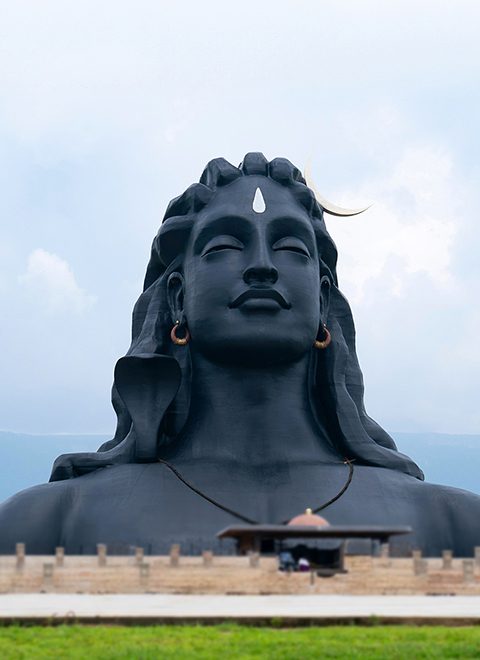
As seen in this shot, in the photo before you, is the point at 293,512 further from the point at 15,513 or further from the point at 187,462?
the point at 15,513

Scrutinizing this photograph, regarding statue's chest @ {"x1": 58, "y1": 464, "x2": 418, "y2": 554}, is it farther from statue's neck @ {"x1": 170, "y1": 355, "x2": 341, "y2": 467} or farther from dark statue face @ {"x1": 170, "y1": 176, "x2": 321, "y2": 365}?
dark statue face @ {"x1": 170, "y1": 176, "x2": 321, "y2": 365}

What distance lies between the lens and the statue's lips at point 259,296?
18.9 m

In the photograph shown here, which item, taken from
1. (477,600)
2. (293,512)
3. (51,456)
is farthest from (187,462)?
(51,456)

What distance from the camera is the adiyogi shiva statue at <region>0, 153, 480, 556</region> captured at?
1819cm

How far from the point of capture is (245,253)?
19234 mm

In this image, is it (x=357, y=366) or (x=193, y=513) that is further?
(x=357, y=366)

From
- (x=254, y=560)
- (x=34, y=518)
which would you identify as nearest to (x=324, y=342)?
(x=34, y=518)

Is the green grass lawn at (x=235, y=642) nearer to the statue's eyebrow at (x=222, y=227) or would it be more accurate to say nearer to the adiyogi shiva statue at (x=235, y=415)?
the adiyogi shiva statue at (x=235, y=415)

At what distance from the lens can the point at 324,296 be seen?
69.1ft

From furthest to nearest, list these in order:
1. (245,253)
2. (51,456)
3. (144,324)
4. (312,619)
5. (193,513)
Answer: (51,456) → (144,324) → (245,253) → (193,513) → (312,619)

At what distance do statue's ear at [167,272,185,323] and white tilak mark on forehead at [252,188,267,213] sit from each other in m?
1.89

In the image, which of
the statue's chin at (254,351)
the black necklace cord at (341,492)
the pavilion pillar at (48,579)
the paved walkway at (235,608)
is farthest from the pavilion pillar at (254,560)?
the statue's chin at (254,351)

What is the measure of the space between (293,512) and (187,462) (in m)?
2.06

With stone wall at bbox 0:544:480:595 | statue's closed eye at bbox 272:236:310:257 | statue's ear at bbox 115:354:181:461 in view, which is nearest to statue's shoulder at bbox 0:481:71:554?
statue's ear at bbox 115:354:181:461
